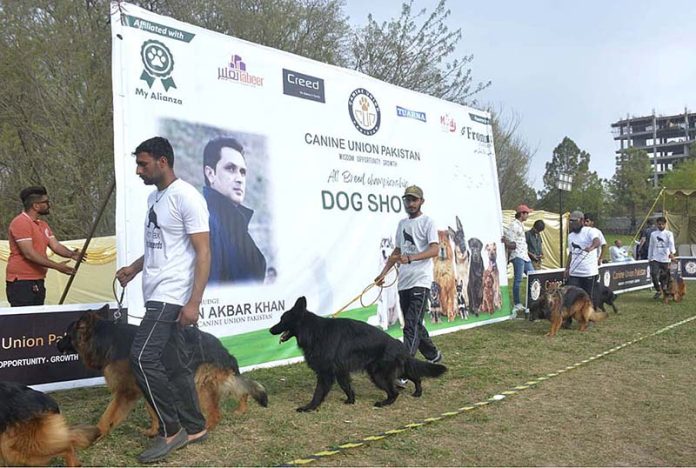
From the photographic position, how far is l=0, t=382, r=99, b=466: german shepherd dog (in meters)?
3.15

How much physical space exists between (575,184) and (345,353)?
207 ft

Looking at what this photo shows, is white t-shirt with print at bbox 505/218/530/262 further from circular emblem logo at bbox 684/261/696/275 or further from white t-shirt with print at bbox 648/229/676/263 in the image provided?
circular emblem logo at bbox 684/261/696/275

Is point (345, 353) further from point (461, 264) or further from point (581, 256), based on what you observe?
point (581, 256)

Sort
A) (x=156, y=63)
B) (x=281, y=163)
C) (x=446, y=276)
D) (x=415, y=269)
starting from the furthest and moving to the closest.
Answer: (x=446, y=276) < (x=281, y=163) < (x=415, y=269) < (x=156, y=63)

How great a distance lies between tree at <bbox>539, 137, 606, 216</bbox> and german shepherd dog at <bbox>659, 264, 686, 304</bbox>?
36.2m

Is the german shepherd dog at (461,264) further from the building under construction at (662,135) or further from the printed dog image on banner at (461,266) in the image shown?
the building under construction at (662,135)

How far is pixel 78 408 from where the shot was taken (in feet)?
16.5

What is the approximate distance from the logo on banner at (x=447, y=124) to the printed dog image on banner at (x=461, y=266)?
5.03 feet

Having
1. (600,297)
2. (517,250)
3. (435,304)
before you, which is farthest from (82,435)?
(600,297)

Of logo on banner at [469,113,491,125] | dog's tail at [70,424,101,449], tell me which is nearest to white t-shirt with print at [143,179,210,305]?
dog's tail at [70,424,101,449]

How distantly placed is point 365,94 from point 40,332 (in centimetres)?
515

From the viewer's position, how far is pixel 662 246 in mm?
13539

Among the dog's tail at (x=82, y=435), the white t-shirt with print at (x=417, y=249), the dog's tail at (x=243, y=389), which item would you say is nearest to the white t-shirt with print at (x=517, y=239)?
the white t-shirt with print at (x=417, y=249)

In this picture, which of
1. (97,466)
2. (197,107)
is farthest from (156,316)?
(197,107)
